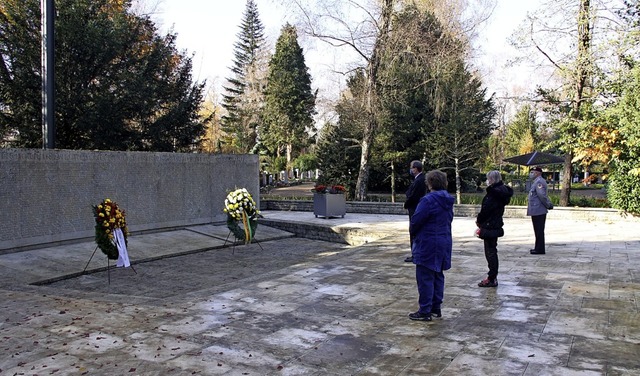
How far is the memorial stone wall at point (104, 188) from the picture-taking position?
1058 cm

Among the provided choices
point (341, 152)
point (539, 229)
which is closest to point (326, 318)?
point (539, 229)

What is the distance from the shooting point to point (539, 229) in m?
9.86

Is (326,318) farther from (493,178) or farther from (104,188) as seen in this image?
(104,188)

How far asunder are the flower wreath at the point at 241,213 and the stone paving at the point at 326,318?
1.86m

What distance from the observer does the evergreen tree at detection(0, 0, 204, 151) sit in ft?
59.4

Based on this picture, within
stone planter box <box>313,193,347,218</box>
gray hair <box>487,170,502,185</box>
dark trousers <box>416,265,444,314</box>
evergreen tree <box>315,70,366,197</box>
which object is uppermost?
evergreen tree <box>315,70,366,197</box>

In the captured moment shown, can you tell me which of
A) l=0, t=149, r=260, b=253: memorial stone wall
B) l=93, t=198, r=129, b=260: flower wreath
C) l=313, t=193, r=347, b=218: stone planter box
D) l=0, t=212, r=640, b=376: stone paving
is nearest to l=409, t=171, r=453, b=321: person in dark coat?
l=0, t=212, r=640, b=376: stone paving

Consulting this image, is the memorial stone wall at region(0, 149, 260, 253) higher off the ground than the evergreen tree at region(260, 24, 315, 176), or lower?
lower

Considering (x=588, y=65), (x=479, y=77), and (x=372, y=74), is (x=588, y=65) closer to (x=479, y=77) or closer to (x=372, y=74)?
(x=372, y=74)

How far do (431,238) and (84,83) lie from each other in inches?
689

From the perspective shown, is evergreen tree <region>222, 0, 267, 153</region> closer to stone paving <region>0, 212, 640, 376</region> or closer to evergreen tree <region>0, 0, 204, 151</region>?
evergreen tree <region>0, 0, 204, 151</region>

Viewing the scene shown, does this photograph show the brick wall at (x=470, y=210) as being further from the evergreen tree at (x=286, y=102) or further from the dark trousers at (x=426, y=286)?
the evergreen tree at (x=286, y=102)

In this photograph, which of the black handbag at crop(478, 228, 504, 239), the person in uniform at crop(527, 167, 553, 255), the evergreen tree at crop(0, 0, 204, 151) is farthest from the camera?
the evergreen tree at crop(0, 0, 204, 151)

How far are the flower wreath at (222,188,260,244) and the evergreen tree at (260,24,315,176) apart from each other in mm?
35387
